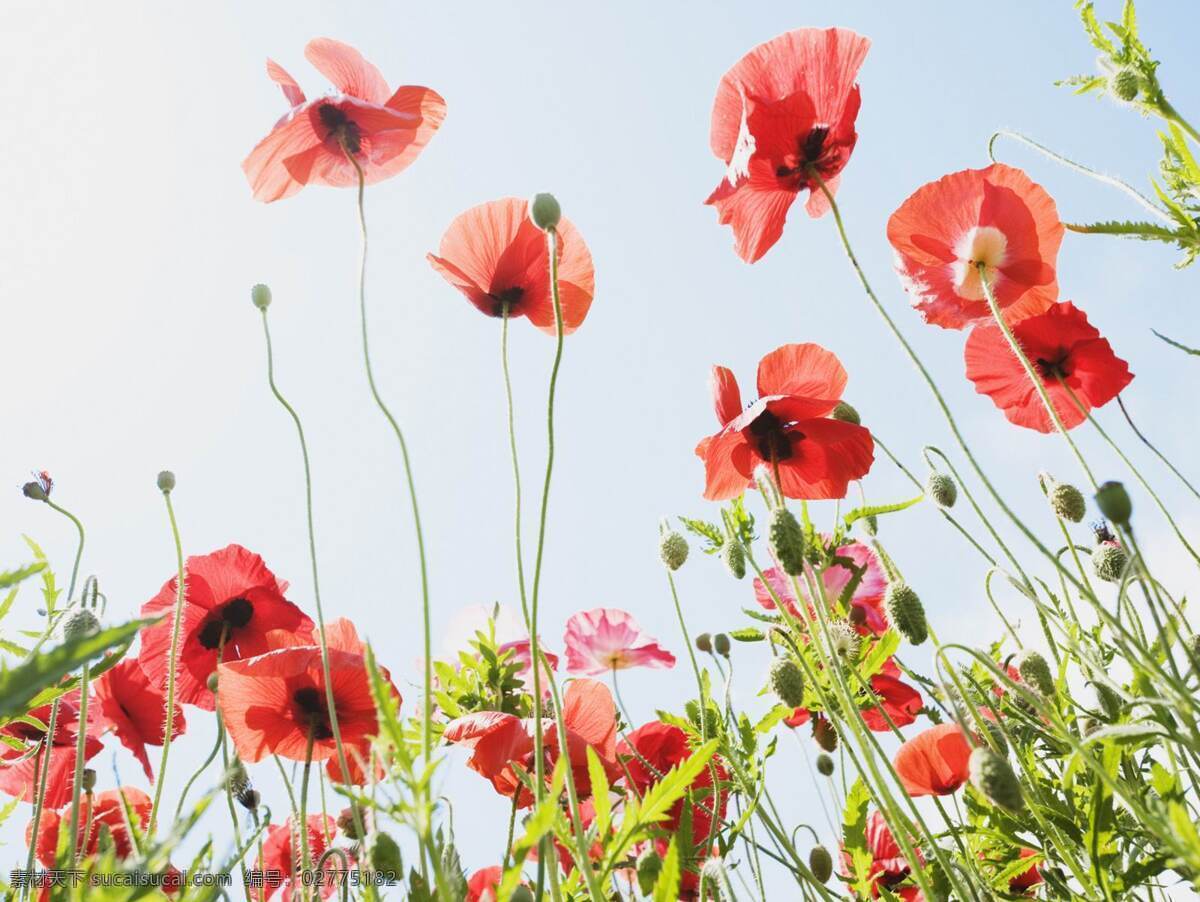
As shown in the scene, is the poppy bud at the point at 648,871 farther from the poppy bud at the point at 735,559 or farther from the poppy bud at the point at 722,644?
the poppy bud at the point at 722,644

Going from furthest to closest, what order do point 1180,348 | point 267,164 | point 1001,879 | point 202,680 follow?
point 202,680
point 267,164
point 1001,879
point 1180,348

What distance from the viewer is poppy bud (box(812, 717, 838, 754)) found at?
2.54 metres

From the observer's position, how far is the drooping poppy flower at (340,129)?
2.18 meters

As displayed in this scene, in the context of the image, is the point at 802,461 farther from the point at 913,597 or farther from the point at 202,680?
the point at 202,680

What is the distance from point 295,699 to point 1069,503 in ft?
5.51

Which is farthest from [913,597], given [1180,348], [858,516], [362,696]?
[362,696]

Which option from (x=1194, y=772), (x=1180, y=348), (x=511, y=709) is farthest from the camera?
(x=511, y=709)

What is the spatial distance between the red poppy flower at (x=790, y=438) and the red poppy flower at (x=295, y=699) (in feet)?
2.92

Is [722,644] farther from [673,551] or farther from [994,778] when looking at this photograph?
[994,778]

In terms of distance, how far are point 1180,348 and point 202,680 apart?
2207 mm

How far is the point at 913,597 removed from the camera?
186 cm

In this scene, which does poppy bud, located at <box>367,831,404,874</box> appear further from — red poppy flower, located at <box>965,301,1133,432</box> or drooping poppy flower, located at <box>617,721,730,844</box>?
red poppy flower, located at <box>965,301,1133,432</box>

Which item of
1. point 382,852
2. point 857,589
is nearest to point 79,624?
point 382,852

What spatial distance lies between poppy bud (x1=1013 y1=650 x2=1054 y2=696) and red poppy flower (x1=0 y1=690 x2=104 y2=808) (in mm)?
2041
